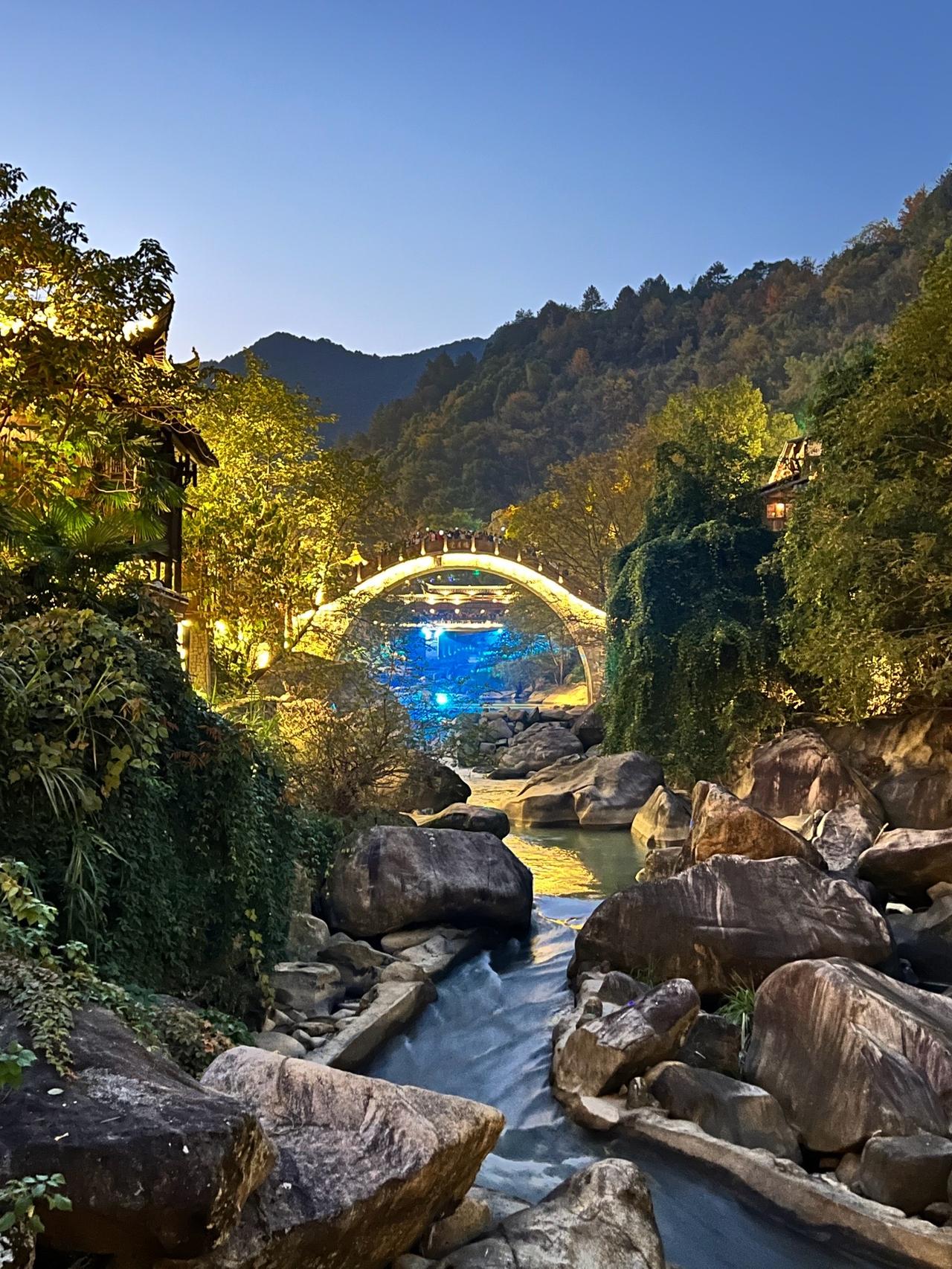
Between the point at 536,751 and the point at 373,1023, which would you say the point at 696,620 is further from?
the point at 373,1023

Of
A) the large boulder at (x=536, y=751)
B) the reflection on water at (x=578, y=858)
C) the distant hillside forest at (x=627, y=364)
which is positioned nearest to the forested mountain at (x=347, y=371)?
the distant hillside forest at (x=627, y=364)

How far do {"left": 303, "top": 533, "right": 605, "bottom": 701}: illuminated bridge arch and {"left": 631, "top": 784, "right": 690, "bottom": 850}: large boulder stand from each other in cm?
1358

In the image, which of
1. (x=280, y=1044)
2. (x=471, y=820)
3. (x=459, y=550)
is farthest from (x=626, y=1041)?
(x=459, y=550)

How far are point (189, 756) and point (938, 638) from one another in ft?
37.2

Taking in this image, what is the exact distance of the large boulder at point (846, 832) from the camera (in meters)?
14.2

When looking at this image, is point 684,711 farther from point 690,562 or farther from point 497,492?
point 497,492

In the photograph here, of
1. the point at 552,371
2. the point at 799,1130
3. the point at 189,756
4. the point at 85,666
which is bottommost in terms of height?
the point at 799,1130

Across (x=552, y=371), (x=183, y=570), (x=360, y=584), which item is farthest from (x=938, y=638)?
(x=552, y=371)

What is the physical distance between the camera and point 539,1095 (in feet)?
26.1

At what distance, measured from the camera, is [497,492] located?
64.6 m

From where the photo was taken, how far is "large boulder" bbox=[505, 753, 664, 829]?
2078 cm

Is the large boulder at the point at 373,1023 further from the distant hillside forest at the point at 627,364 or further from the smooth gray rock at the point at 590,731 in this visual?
the distant hillside forest at the point at 627,364

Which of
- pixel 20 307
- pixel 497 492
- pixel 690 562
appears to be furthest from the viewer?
pixel 497 492

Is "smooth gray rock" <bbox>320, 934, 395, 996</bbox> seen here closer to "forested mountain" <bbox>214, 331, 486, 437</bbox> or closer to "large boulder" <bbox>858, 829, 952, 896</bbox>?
"large boulder" <bbox>858, 829, 952, 896</bbox>
